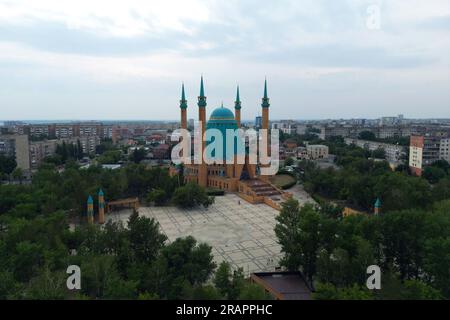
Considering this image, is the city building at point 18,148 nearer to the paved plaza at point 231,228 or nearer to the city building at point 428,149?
the paved plaza at point 231,228

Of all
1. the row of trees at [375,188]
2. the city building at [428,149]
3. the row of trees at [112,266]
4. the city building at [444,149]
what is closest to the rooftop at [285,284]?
the row of trees at [112,266]

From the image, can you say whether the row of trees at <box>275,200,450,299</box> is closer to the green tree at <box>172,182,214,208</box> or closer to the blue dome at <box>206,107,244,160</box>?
the green tree at <box>172,182,214,208</box>

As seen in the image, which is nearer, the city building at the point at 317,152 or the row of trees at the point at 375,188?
the row of trees at the point at 375,188

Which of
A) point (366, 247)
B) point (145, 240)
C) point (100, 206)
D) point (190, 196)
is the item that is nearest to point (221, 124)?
point (190, 196)

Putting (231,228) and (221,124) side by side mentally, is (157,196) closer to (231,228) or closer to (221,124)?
(231,228)

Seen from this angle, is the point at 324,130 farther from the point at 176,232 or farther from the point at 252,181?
the point at 176,232

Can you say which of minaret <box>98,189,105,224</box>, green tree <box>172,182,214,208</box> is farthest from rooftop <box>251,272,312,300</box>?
minaret <box>98,189,105,224</box>
